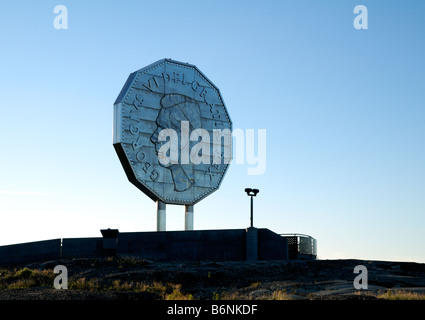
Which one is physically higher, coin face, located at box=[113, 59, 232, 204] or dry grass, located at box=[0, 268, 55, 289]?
coin face, located at box=[113, 59, 232, 204]

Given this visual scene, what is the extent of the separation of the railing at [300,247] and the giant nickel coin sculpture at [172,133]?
6.22 metres

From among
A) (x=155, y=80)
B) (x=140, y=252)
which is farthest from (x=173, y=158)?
(x=140, y=252)

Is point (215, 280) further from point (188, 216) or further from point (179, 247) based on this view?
point (188, 216)

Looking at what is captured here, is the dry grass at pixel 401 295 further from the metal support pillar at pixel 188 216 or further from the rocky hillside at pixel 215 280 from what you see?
the metal support pillar at pixel 188 216

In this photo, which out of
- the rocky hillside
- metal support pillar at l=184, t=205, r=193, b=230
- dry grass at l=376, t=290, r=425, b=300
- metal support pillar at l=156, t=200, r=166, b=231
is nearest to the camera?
dry grass at l=376, t=290, r=425, b=300

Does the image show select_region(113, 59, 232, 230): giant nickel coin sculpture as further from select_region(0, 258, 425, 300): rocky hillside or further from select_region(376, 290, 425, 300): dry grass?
select_region(376, 290, 425, 300): dry grass

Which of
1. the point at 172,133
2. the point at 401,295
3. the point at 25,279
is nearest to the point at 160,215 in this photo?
the point at 172,133

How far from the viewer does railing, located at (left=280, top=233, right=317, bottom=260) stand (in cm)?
3794

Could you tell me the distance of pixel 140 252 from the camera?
1334 inches

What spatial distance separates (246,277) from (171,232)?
9089 mm

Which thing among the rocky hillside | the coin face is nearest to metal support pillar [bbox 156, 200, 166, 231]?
the coin face

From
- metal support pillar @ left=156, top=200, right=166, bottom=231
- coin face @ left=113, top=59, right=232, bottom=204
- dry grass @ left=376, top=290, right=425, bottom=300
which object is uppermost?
coin face @ left=113, top=59, right=232, bottom=204
